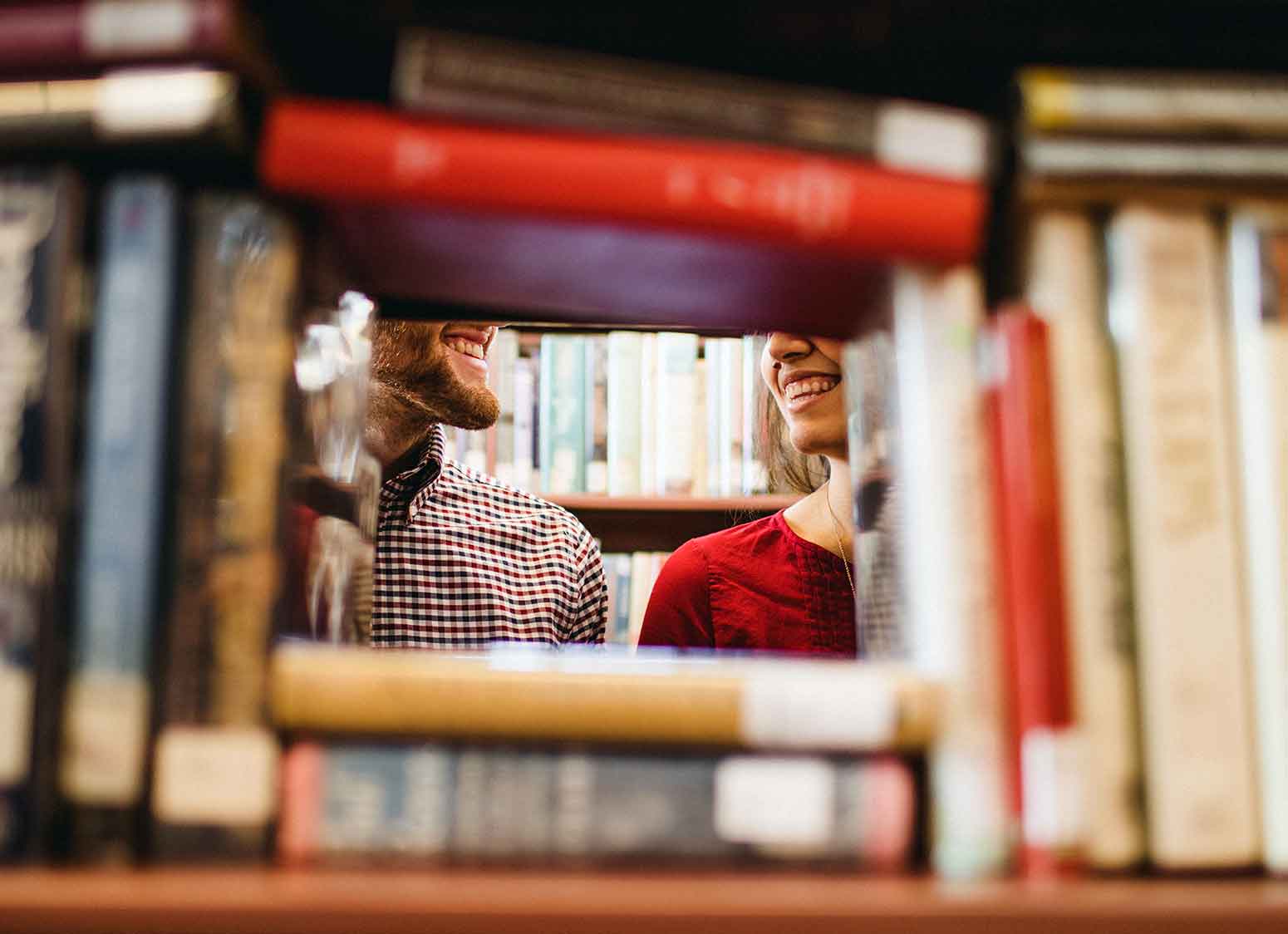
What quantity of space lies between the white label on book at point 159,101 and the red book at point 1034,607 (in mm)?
347

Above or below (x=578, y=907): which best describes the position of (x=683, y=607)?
above

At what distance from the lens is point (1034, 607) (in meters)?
0.38

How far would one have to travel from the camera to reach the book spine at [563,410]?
1.85 metres

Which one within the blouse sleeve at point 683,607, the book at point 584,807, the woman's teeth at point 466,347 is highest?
the woman's teeth at point 466,347

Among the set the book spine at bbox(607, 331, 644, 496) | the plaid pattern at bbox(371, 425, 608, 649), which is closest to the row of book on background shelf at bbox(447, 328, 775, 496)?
the book spine at bbox(607, 331, 644, 496)

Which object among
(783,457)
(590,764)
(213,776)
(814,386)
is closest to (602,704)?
(590,764)

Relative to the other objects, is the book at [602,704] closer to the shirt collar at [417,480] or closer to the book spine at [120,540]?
the book spine at [120,540]

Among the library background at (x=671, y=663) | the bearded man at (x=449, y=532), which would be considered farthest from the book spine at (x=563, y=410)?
the library background at (x=671, y=663)

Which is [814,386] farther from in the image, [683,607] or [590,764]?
[590,764]

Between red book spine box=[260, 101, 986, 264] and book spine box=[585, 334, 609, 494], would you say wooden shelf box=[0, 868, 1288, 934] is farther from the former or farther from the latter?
book spine box=[585, 334, 609, 494]

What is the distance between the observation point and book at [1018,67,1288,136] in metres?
0.41

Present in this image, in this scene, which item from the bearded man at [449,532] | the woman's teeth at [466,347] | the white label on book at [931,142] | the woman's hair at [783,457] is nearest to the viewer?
the white label on book at [931,142]

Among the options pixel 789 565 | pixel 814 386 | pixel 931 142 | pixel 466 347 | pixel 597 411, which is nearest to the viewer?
pixel 931 142

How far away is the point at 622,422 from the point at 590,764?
4.84ft
